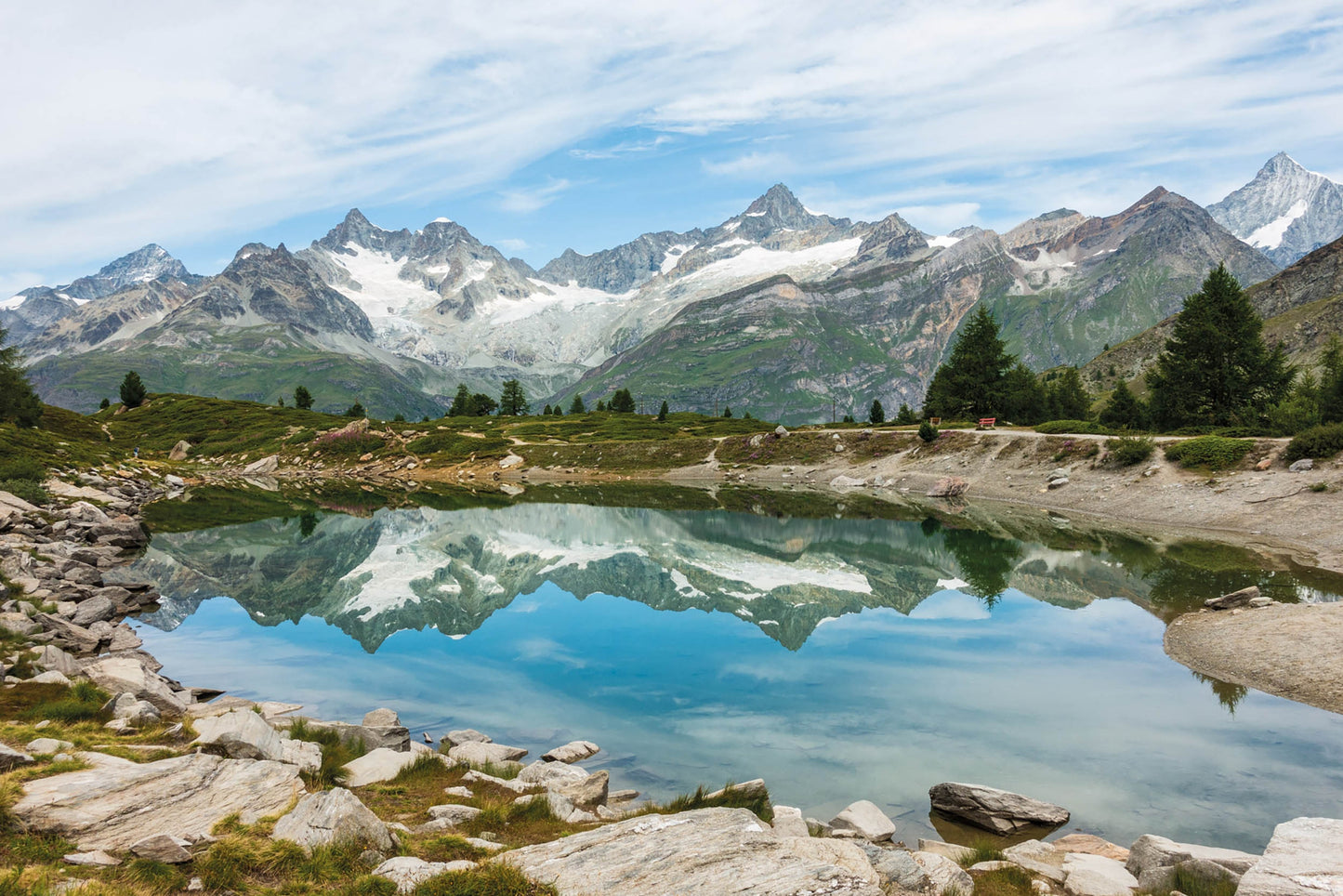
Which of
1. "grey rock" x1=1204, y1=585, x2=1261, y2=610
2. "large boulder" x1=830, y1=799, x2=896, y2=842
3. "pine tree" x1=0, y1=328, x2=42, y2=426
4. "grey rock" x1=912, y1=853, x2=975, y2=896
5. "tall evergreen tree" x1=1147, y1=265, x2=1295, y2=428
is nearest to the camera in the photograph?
"grey rock" x1=912, y1=853, x2=975, y2=896

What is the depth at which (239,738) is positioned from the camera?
1295 centimetres

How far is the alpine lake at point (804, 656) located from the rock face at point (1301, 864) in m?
4.69

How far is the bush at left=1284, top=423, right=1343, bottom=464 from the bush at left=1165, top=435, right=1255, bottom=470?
390cm

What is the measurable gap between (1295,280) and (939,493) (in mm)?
184035

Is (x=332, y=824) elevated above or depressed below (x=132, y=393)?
below

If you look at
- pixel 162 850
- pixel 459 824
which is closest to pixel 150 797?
pixel 162 850

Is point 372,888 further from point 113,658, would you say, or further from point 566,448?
point 566,448

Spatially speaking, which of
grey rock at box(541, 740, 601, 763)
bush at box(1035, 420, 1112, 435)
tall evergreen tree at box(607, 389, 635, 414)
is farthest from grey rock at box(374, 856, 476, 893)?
tall evergreen tree at box(607, 389, 635, 414)

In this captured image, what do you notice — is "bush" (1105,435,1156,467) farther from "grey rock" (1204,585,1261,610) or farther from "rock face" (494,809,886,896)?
"rock face" (494,809,886,896)

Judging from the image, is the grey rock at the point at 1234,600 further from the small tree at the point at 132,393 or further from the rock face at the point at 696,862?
the small tree at the point at 132,393

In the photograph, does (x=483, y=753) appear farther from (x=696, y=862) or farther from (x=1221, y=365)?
(x=1221, y=365)

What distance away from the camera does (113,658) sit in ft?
62.8

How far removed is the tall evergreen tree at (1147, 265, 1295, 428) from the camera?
2857 inches

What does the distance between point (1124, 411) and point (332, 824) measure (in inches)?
3956
